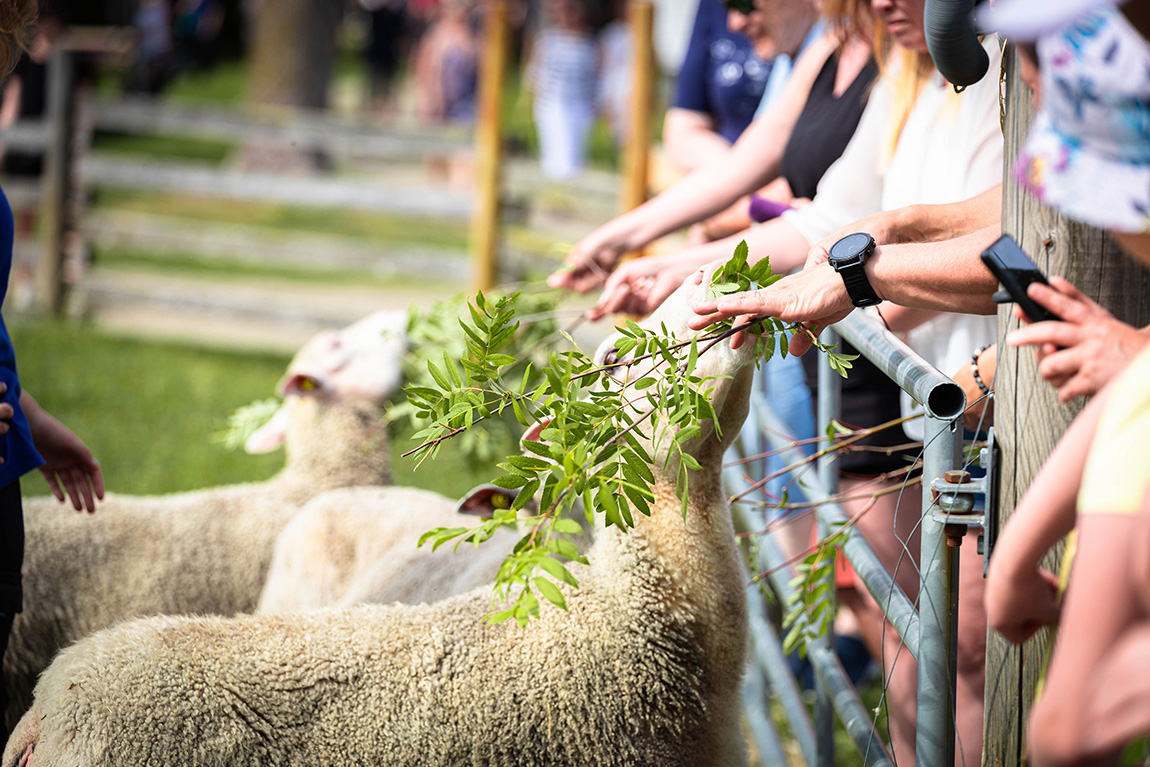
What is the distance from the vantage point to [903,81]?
227cm

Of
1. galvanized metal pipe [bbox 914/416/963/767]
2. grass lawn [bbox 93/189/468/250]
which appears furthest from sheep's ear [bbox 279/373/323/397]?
grass lawn [bbox 93/189/468/250]

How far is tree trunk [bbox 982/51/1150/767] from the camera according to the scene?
1296mm

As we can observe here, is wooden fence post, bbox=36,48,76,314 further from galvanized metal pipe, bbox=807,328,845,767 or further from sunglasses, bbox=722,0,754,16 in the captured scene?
galvanized metal pipe, bbox=807,328,845,767

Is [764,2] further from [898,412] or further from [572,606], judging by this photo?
[572,606]

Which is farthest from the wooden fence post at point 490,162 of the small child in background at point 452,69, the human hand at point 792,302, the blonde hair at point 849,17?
the small child in background at point 452,69

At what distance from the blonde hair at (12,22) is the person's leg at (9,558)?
84cm

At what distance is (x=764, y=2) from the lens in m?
3.38

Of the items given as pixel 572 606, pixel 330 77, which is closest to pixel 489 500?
pixel 572 606

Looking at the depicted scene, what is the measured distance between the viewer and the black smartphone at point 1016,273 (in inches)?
47.5

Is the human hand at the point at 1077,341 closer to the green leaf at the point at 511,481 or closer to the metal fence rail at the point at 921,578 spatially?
the metal fence rail at the point at 921,578

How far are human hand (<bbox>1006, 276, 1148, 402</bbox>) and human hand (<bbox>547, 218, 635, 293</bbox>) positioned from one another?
1630 mm

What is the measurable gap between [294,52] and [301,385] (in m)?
10.9

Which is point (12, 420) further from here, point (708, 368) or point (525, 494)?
point (708, 368)

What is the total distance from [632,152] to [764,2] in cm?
319
